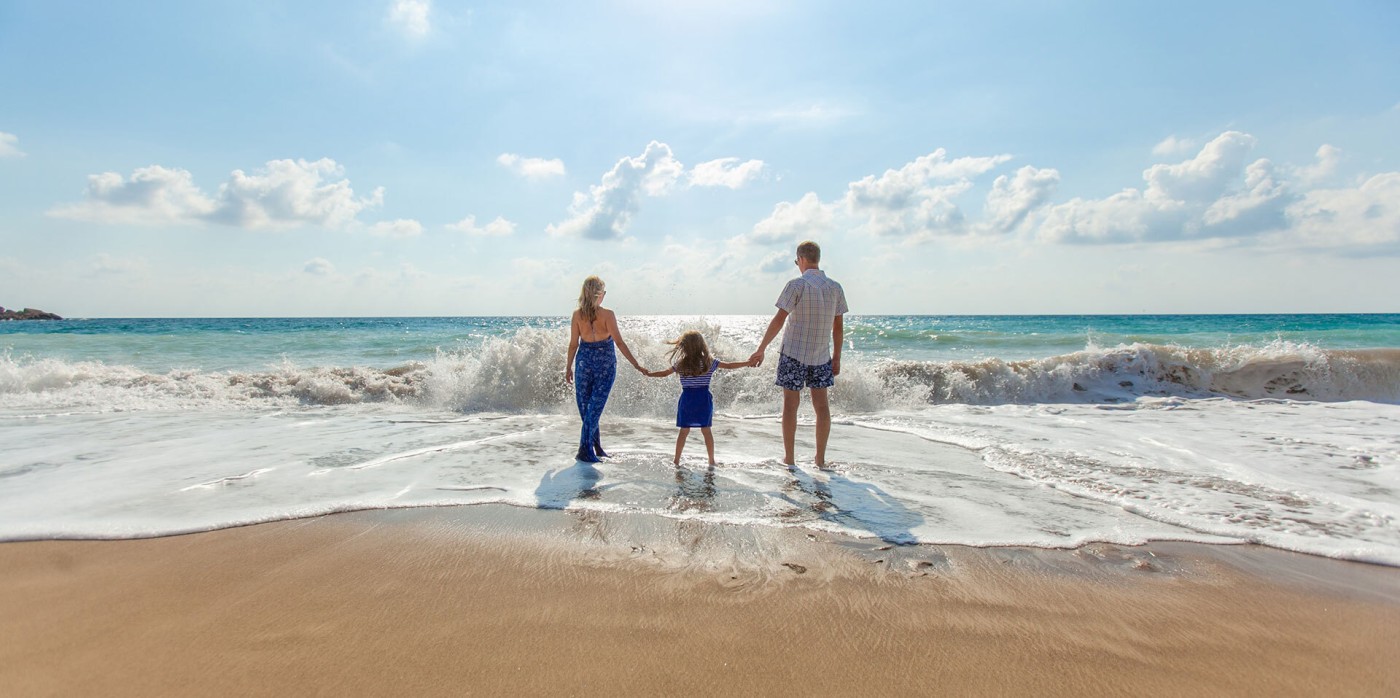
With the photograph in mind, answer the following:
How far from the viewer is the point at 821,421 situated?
5859mm

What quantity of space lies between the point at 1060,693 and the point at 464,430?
22.8 ft

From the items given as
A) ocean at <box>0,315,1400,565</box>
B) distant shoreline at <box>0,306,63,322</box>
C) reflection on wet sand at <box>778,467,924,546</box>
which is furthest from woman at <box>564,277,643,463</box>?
distant shoreline at <box>0,306,63,322</box>

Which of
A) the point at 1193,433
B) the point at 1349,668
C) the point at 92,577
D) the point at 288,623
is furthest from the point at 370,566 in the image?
the point at 1193,433

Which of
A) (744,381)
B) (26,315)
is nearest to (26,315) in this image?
(26,315)

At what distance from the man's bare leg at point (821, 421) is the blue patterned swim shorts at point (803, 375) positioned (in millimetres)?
87

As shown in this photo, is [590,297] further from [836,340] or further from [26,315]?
[26,315]

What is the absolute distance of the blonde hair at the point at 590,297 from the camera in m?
6.01

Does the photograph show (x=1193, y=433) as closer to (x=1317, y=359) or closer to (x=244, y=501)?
(x=1317, y=359)

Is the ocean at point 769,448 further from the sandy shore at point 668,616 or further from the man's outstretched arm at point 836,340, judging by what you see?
the man's outstretched arm at point 836,340

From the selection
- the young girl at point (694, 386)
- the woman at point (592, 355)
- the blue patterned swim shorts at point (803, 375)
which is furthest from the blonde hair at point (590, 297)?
the blue patterned swim shorts at point (803, 375)

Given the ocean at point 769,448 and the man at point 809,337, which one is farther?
the man at point 809,337

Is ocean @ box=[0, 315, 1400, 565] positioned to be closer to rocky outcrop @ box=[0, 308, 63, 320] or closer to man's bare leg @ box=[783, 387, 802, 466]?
man's bare leg @ box=[783, 387, 802, 466]

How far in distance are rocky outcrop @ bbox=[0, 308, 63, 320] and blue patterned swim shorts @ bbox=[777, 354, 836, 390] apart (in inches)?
2996

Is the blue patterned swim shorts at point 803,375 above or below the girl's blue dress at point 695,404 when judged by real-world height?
above
